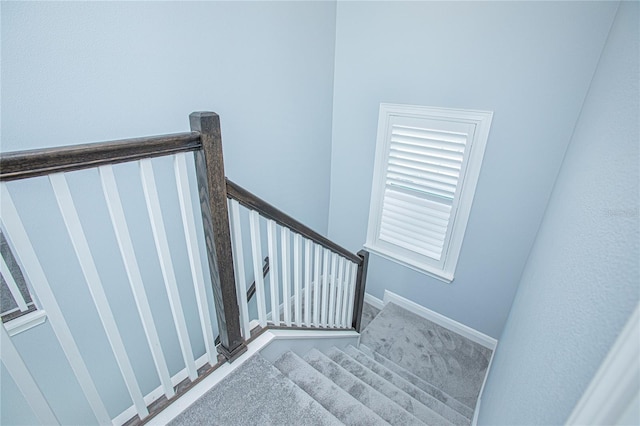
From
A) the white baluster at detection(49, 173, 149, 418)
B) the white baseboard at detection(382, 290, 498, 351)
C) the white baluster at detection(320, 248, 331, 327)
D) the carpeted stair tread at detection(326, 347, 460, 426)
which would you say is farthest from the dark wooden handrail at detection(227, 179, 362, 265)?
the white baseboard at detection(382, 290, 498, 351)

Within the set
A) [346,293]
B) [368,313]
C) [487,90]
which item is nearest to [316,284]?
[346,293]

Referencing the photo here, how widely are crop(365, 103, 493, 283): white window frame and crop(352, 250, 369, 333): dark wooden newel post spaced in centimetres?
67

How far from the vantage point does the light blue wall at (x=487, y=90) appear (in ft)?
5.87

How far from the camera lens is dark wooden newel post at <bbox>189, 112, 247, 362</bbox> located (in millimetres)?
1030

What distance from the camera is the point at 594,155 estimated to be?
36.3 inches

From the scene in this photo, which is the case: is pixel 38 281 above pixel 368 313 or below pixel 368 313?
above

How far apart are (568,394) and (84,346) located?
208 cm

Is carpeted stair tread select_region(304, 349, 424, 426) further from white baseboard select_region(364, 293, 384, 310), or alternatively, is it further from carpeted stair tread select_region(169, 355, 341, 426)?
white baseboard select_region(364, 293, 384, 310)

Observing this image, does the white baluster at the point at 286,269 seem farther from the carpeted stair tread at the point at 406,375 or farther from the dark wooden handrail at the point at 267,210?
the carpeted stair tread at the point at 406,375

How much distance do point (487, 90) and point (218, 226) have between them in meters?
2.07

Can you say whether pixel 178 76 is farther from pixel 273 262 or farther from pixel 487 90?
pixel 487 90

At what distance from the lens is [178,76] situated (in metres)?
1.62

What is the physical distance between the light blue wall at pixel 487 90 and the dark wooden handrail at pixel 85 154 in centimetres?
201

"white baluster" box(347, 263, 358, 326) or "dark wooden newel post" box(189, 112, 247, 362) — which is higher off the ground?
"dark wooden newel post" box(189, 112, 247, 362)
